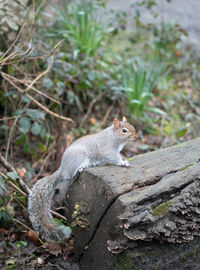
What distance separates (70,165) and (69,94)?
1.64 meters

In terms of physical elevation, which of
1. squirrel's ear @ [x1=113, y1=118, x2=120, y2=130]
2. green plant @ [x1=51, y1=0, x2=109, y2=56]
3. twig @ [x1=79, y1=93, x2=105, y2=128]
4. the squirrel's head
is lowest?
twig @ [x1=79, y1=93, x2=105, y2=128]

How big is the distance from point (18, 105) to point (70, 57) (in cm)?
126

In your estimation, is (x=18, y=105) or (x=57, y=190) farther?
(x=18, y=105)

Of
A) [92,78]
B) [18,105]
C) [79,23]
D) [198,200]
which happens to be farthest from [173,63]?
[198,200]

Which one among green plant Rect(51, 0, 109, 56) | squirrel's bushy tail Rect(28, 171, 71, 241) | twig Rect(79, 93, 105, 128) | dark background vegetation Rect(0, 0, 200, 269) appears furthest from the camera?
green plant Rect(51, 0, 109, 56)

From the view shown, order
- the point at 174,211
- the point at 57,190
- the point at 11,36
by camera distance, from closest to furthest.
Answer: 1. the point at 174,211
2. the point at 57,190
3. the point at 11,36

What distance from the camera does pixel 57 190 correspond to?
10.2ft

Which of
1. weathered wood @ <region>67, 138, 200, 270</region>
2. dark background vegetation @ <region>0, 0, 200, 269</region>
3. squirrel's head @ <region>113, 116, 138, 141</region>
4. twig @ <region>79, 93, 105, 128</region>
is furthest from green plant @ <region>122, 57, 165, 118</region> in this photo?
weathered wood @ <region>67, 138, 200, 270</region>

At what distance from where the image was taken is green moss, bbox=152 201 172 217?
1910 millimetres

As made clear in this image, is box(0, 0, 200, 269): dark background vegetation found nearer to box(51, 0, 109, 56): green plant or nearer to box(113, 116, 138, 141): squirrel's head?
box(51, 0, 109, 56): green plant

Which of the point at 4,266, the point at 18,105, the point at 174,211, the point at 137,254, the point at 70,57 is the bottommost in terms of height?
the point at 4,266

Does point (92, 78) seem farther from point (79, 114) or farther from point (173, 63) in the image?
point (173, 63)

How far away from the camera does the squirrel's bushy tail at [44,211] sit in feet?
8.07

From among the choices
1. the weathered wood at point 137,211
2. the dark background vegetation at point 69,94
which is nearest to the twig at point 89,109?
the dark background vegetation at point 69,94
